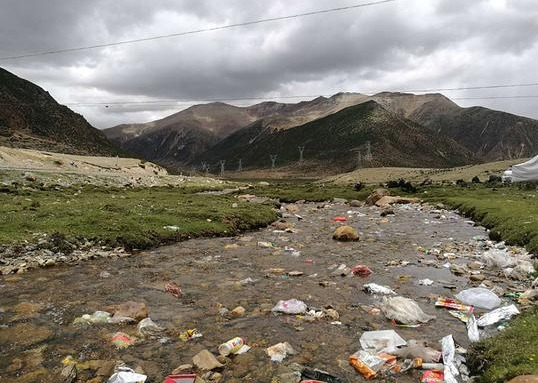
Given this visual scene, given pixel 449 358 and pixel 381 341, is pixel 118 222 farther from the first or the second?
pixel 449 358

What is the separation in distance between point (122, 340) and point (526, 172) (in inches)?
2183

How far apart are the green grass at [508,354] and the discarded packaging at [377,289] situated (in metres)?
3.50

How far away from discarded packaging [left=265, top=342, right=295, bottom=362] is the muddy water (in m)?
0.17

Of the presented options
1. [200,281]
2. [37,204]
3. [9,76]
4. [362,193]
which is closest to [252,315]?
[200,281]

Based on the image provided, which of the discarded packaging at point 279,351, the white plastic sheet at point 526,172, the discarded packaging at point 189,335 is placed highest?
the discarded packaging at point 189,335

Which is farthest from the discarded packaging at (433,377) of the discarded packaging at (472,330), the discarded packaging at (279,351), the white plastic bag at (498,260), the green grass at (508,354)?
the white plastic bag at (498,260)

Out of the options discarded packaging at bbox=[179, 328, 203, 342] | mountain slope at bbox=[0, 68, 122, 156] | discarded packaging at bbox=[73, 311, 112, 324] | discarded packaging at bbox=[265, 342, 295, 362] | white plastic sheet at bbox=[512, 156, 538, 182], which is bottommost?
white plastic sheet at bbox=[512, 156, 538, 182]

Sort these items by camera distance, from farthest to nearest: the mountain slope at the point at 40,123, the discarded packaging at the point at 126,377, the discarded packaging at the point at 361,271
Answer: the mountain slope at the point at 40,123
the discarded packaging at the point at 361,271
the discarded packaging at the point at 126,377

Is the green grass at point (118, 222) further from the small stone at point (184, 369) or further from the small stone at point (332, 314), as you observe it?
the small stone at point (184, 369)

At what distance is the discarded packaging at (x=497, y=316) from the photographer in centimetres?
908

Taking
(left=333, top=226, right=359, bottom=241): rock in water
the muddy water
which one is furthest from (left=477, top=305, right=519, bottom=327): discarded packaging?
(left=333, top=226, right=359, bottom=241): rock in water

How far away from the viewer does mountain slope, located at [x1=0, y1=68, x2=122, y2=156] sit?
141 m

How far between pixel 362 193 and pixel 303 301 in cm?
3778

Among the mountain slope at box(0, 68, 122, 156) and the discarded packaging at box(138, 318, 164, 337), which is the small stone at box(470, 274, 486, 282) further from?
the mountain slope at box(0, 68, 122, 156)
